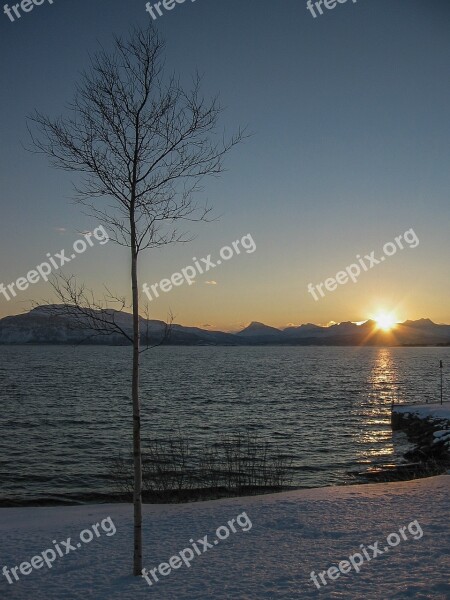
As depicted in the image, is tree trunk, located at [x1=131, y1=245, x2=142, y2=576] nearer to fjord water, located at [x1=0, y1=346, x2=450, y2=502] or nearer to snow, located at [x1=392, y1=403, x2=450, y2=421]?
fjord water, located at [x1=0, y1=346, x2=450, y2=502]

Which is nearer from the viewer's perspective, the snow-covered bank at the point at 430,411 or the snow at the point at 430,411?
the snow-covered bank at the point at 430,411

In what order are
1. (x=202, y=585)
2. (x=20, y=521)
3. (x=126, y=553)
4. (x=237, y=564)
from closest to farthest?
(x=202, y=585), (x=237, y=564), (x=126, y=553), (x=20, y=521)

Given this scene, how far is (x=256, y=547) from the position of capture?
10359 millimetres

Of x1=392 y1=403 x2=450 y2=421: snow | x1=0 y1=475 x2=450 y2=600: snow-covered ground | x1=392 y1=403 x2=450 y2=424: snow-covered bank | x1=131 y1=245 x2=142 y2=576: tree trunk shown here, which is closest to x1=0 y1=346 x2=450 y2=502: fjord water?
x1=392 y1=403 x2=450 y2=424: snow-covered bank

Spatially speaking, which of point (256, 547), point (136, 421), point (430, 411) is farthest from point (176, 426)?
point (136, 421)

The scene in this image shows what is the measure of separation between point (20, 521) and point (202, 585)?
6472 mm

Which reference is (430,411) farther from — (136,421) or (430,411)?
(136,421)

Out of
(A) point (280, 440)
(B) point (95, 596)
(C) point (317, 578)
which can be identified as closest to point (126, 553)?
(B) point (95, 596)

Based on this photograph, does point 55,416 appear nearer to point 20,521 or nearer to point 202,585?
point 20,521

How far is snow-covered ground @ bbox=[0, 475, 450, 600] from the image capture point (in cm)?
843

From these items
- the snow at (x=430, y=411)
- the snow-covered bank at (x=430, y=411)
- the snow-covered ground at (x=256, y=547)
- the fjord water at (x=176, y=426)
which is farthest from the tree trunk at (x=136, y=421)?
the snow at (x=430, y=411)

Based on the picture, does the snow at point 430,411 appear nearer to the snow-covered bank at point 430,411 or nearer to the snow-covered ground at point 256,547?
the snow-covered bank at point 430,411

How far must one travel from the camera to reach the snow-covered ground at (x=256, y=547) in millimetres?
8430

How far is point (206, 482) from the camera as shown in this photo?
811 inches
